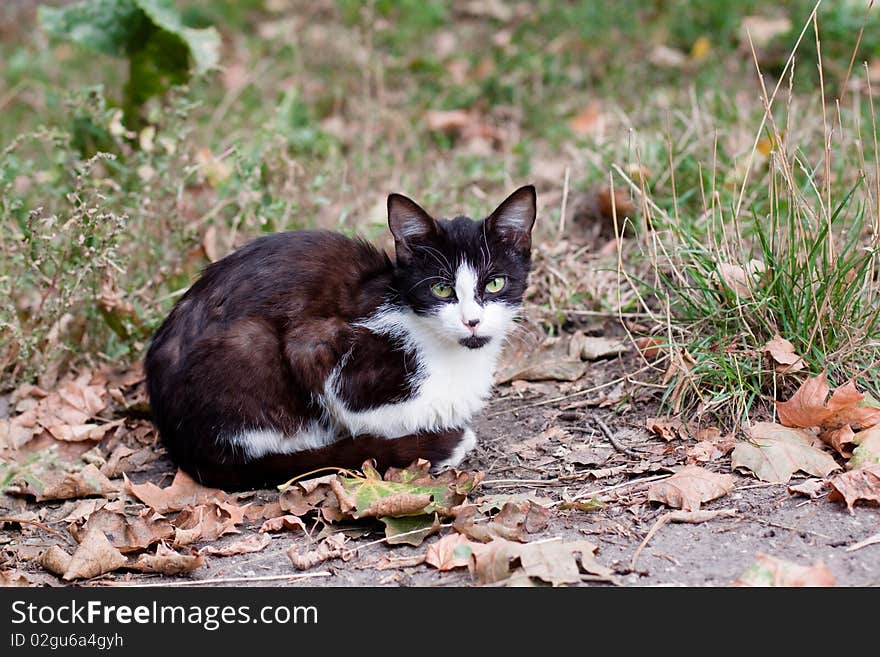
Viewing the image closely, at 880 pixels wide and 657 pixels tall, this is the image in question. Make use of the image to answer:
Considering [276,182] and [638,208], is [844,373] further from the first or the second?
[276,182]

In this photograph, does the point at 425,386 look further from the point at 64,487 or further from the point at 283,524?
the point at 64,487

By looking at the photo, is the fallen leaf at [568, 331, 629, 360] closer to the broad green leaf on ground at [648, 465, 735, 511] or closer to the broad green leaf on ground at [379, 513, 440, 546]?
the broad green leaf on ground at [648, 465, 735, 511]

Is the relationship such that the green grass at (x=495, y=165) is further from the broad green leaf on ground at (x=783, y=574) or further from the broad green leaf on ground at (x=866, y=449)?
the broad green leaf on ground at (x=783, y=574)

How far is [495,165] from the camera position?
5.68 meters

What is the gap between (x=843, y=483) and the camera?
297cm

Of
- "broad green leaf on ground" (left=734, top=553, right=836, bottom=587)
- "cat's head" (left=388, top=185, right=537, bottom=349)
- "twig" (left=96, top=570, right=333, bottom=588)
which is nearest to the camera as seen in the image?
"broad green leaf on ground" (left=734, top=553, right=836, bottom=587)

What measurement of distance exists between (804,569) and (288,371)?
5.56 feet

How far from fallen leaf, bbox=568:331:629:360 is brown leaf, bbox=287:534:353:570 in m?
1.47

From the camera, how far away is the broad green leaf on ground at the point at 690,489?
10.1ft

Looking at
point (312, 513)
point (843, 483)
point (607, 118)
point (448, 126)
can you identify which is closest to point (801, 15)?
point (607, 118)

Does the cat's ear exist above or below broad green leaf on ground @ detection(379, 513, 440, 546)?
above

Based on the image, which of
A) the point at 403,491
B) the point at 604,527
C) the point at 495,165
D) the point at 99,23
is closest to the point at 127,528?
the point at 403,491

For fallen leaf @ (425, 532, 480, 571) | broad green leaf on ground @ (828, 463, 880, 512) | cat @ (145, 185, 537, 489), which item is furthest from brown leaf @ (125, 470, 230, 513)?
broad green leaf on ground @ (828, 463, 880, 512)

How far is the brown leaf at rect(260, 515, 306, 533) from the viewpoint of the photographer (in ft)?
10.5
